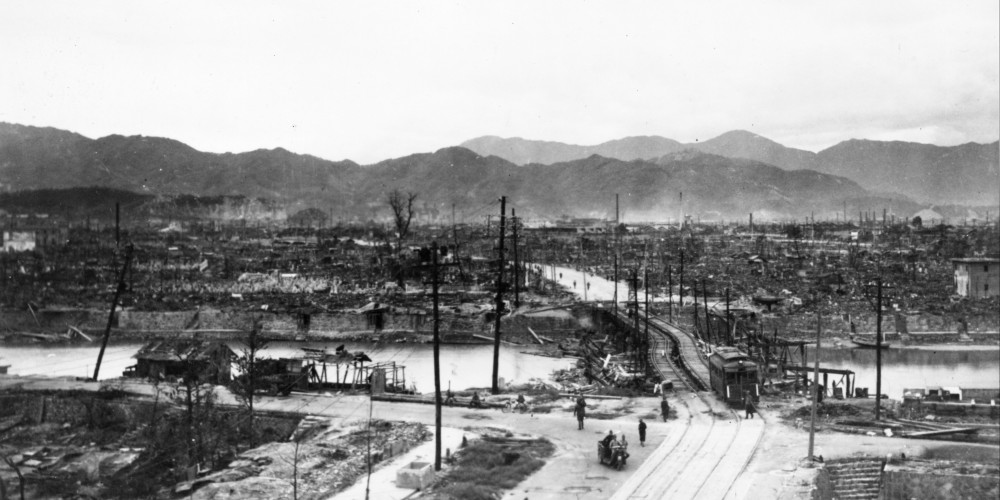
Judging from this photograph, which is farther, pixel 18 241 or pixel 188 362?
pixel 18 241

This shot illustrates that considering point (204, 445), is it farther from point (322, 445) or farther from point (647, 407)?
point (647, 407)

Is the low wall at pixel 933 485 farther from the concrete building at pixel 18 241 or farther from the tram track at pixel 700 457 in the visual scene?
the concrete building at pixel 18 241

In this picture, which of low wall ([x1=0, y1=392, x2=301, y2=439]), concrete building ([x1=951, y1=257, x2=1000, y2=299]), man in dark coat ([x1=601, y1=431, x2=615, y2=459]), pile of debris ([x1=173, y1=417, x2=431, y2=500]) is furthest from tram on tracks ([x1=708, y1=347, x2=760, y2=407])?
concrete building ([x1=951, y1=257, x2=1000, y2=299])

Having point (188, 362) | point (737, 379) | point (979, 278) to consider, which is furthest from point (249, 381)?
point (979, 278)

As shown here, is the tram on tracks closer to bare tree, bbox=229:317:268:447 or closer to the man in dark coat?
the man in dark coat

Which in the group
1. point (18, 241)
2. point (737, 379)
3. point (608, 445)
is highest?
point (18, 241)

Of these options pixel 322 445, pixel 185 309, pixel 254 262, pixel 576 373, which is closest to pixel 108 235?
pixel 254 262

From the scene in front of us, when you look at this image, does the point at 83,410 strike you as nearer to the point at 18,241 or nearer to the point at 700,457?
the point at 700,457

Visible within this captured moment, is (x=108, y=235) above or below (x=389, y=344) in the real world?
above
